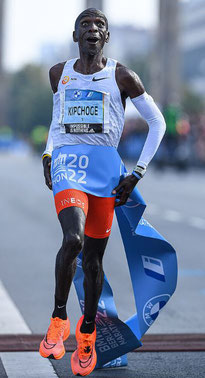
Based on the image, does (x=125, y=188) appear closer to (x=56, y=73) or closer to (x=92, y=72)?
(x=92, y=72)

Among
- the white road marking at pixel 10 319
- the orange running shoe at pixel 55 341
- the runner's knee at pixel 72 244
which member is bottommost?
the white road marking at pixel 10 319

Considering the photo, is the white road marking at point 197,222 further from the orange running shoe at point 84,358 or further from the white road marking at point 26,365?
the orange running shoe at point 84,358

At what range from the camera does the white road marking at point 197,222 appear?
13.6 meters

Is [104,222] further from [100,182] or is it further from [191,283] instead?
[191,283]

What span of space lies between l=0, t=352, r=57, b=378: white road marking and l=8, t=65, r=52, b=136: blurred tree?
110 metres

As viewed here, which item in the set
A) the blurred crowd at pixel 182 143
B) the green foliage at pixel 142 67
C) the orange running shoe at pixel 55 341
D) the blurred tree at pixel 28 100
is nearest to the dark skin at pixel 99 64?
the orange running shoe at pixel 55 341

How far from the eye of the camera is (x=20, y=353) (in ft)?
17.5

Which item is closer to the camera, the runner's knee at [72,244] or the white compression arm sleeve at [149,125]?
the runner's knee at [72,244]

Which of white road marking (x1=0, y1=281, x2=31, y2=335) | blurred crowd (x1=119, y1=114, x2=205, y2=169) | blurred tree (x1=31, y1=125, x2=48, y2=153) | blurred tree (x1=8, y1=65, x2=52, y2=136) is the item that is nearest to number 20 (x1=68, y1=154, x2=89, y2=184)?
white road marking (x1=0, y1=281, x2=31, y2=335)

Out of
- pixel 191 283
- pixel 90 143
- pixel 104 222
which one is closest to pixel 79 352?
pixel 104 222

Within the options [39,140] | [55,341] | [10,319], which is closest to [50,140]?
[55,341]

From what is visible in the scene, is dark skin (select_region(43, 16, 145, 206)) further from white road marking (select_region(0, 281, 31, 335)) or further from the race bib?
white road marking (select_region(0, 281, 31, 335))

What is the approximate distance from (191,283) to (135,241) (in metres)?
3.57

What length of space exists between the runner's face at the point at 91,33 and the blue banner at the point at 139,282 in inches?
30.8
